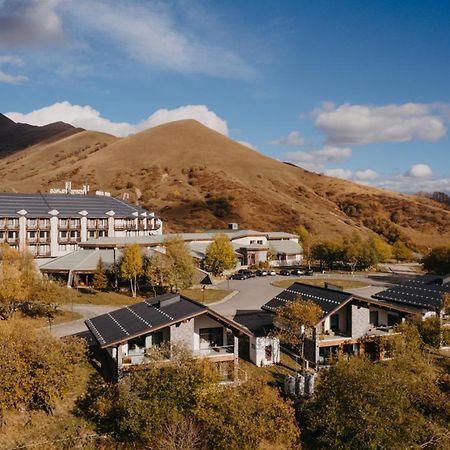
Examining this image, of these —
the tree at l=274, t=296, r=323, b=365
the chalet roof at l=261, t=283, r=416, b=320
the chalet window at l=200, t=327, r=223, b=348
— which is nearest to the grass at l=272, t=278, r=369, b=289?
the chalet roof at l=261, t=283, r=416, b=320

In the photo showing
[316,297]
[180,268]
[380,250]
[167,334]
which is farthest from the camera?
[380,250]

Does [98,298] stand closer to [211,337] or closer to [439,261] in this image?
[211,337]

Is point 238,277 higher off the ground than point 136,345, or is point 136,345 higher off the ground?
point 238,277

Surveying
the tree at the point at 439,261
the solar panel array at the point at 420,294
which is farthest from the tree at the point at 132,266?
the tree at the point at 439,261

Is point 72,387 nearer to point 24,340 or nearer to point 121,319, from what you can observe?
point 24,340

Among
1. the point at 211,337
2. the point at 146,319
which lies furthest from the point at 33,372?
the point at 211,337

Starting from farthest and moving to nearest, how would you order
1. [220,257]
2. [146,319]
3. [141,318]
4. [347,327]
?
[220,257] < [347,327] < [141,318] < [146,319]

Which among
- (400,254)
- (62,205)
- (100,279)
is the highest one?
(62,205)
